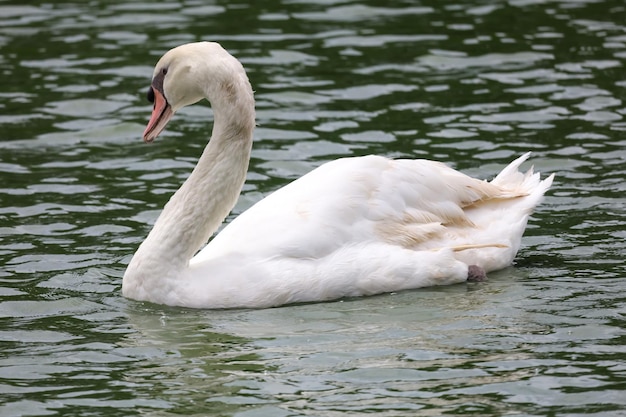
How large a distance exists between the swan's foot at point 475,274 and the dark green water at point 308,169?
10 cm

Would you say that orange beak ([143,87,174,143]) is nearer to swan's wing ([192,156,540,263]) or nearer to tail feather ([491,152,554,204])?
swan's wing ([192,156,540,263])

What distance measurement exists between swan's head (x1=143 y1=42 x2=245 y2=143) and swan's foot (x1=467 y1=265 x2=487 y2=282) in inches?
81.0

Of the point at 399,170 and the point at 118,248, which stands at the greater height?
the point at 399,170

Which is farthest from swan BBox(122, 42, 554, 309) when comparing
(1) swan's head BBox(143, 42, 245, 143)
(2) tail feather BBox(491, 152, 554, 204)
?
(2) tail feather BBox(491, 152, 554, 204)

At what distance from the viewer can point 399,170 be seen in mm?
9336

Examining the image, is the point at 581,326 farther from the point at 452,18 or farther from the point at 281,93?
the point at 452,18

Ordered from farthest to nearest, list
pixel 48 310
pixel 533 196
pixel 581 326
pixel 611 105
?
pixel 611 105 < pixel 533 196 < pixel 48 310 < pixel 581 326

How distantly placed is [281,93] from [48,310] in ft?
18.4

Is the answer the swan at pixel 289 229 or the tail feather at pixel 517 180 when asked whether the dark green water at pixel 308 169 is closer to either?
the swan at pixel 289 229

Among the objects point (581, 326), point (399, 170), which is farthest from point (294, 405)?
point (399, 170)

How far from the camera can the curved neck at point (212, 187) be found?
8922 millimetres

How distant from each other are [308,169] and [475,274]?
304 cm

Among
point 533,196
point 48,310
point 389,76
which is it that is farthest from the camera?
point 389,76

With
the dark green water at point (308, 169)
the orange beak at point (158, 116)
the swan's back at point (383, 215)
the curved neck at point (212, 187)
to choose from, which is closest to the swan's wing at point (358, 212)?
the swan's back at point (383, 215)
